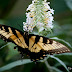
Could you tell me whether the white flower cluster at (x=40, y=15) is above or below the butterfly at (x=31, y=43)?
above

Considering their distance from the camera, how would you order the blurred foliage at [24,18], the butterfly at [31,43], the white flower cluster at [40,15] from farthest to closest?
1. the blurred foliage at [24,18]
2. the white flower cluster at [40,15]
3. the butterfly at [31,43]

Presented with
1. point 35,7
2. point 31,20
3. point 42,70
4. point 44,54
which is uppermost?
point 35,7

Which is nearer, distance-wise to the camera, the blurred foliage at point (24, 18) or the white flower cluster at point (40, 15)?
the white flower cluster at point (40, 15)

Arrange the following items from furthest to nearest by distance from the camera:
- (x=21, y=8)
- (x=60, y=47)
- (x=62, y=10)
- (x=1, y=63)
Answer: (x=21, y=8) < (x=62, y=10) < (x=1, y=63) < (x=60, y=47)

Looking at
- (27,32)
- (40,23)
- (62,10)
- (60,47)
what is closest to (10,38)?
(27,32)

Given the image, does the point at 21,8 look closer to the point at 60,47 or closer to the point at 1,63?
the point at 1,63

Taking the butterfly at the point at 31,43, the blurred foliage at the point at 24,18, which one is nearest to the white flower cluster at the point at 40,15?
the butterfly at the point at 31,43

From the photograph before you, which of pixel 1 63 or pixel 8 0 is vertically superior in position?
pixel 8 0

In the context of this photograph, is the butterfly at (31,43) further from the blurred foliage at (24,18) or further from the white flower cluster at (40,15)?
the blurred foliage at (24,18)

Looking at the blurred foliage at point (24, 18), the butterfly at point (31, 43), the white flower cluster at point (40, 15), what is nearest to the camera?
the butterfly at point (31, 43)
